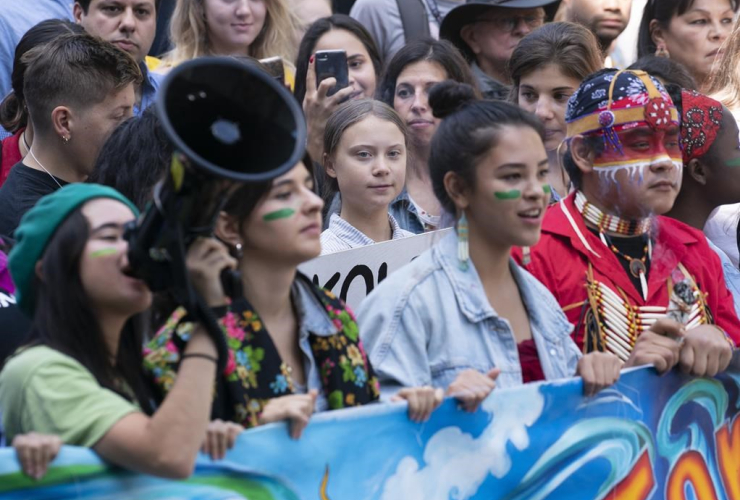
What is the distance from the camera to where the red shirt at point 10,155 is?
196 inches

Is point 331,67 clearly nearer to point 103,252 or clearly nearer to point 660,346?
point 660,346

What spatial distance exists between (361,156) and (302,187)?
1697 millimetres

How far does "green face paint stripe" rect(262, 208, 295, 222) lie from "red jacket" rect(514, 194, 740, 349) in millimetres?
1017

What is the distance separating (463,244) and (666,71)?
1978 mm

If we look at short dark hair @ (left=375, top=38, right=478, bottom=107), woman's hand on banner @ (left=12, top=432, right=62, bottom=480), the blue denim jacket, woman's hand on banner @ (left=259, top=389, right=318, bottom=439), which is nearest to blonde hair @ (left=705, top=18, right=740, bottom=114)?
short dark hair @ (left=375, top=38, right=478, bottom=107)

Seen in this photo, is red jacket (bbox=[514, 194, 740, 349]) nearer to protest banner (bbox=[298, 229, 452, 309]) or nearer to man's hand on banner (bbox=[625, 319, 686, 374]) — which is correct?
man's hand on banner (bbox=[625, 319, 686, 374])

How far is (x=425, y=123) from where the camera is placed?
573 centimetres

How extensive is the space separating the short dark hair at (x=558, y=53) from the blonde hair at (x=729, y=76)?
2.19ft

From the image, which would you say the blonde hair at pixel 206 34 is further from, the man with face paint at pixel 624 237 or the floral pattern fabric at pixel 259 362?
the floral pattern fabric at pixel 259 362

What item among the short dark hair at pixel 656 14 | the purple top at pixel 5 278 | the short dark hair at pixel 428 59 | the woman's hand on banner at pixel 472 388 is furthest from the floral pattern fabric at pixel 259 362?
the short dark hair at pixel 656 14

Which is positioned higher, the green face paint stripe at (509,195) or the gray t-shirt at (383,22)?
the gray t-shirt at (383,22)

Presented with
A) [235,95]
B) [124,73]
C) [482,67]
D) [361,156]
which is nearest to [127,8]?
[124,73]

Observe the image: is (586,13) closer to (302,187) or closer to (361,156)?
(361,156)

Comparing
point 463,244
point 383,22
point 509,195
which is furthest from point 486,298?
point 383,22
